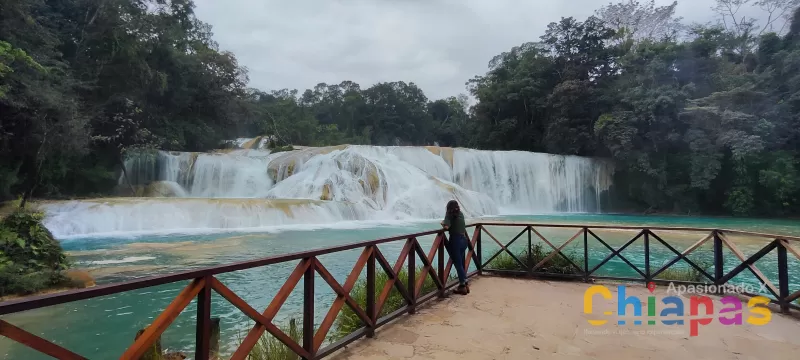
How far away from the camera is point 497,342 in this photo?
3910 mm

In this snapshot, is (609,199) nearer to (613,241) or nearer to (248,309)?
(613,241)

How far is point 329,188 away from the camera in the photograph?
20.4 meters

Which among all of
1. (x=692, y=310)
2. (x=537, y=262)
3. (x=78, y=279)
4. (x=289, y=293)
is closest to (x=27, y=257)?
(x=78, y=279)

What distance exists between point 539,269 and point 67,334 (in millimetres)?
6431

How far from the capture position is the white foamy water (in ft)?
50.2

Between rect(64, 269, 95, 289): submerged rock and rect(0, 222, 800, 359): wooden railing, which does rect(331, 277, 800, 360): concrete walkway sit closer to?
rect(0, 222, 800, 359): wooden railing

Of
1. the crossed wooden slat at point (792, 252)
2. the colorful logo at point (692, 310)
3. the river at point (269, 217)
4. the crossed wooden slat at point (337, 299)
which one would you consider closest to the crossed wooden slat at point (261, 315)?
the crossed wooden slat at point (337, 299)

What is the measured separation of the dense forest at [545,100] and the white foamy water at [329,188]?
2.50 metres

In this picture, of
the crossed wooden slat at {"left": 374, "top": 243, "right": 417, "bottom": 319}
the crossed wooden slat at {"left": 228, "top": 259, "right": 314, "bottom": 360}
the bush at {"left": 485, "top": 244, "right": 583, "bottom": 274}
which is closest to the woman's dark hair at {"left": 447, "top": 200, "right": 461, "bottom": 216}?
the crossed wooden slat at {"left": 374, "top": 243, "right": 417, "bottom": 319}

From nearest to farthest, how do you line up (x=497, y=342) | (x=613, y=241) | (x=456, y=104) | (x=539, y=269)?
1. (x=497, y=342)
2. (x=539, y=269)
3. (x=613, y=241)
4. (x=456, y=104)

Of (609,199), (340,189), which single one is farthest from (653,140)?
(340,189)

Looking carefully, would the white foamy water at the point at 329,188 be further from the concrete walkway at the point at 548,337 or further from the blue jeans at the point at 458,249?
the concrete walkway at the point at 548,337

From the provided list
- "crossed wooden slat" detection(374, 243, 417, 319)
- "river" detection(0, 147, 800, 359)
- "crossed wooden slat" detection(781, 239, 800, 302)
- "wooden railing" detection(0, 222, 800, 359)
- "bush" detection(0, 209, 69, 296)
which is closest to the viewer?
"wooden railing" detection(0, 222, 800, 359)

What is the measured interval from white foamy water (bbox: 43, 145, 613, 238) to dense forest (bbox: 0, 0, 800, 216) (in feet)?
8.21
